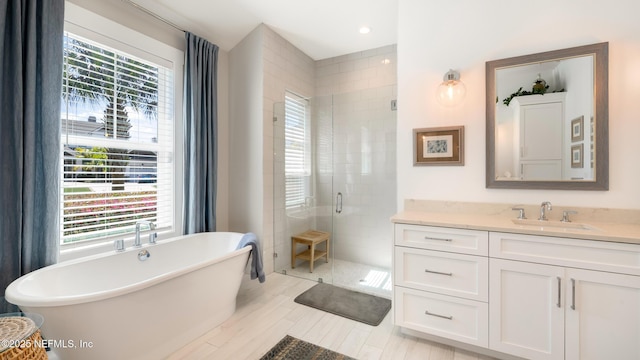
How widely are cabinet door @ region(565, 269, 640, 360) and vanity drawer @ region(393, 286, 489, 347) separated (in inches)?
16.8

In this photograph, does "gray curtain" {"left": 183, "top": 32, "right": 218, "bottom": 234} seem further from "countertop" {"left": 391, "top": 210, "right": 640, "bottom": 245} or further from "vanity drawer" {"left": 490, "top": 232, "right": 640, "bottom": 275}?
"vanity drawer" {"left": 490, "top": 232, "right": 640, "bottom": 275}

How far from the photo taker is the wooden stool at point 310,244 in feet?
10.4

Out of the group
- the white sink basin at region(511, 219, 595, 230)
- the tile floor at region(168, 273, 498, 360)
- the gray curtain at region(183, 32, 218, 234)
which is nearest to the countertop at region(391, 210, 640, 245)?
the white sink basin at region(511, 219, 595, 230)

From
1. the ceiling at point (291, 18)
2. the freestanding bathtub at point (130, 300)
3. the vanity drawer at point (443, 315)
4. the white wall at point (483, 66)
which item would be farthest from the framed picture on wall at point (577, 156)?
the freestanding bathtub at point (130, 300)

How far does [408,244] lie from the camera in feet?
6.30

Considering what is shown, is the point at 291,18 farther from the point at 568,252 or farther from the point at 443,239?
the point at 568,252

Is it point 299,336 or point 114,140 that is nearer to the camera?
point 299,336

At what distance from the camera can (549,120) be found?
6.41 ft

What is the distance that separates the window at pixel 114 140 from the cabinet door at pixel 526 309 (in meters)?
2.85

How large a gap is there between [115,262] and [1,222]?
2.32 feet

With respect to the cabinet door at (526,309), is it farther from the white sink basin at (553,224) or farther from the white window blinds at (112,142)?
the white window blinds at (112,142)

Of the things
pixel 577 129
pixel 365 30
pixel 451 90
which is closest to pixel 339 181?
pixel 451 90

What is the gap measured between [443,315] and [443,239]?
0.52 meters

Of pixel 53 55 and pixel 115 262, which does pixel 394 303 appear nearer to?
pixel 115 262
